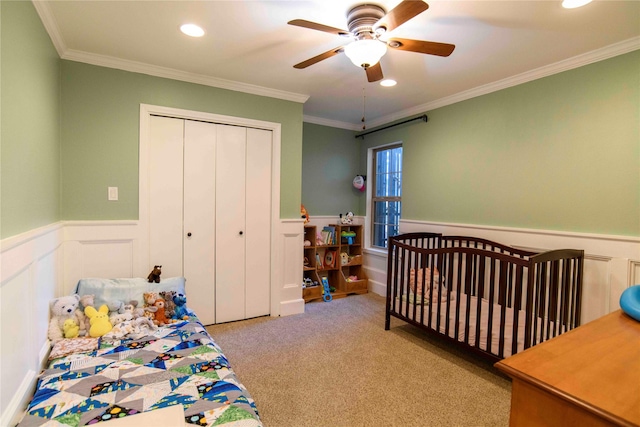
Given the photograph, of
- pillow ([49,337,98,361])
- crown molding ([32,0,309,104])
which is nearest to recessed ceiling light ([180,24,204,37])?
crown molding ([32,0,309,104])

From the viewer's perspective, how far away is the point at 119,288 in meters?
2.35

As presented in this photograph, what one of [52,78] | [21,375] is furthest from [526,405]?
[52,78]

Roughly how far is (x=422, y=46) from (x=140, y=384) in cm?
229

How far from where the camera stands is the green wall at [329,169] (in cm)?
431

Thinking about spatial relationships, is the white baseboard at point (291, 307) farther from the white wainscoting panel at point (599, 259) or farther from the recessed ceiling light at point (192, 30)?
the recessed ceiling light at point (192, 30)

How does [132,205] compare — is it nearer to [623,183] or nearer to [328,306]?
[328,306]

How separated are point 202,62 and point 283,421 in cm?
267

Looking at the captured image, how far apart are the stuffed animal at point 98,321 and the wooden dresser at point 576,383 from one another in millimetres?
2230

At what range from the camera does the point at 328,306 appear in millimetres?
3725

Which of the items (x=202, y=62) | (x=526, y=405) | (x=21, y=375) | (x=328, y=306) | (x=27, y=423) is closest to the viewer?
(x=526, y=405)

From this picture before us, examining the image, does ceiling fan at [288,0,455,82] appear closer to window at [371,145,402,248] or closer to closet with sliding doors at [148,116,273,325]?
closet with sliding doors at [148,116,273,325]

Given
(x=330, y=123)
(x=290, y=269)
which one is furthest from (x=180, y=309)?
(x=330, y=123)

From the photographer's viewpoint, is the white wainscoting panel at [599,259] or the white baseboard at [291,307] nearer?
the white wainscoting panel at [599,259]

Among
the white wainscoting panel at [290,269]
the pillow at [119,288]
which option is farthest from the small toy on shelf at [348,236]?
the pillow at [119,288]
